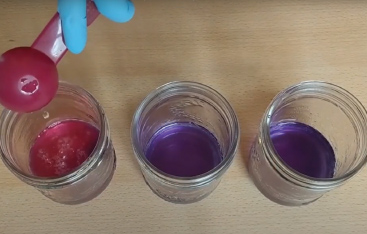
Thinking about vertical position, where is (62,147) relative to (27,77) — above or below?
below

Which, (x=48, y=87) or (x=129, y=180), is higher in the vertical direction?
(x=48, y=87)

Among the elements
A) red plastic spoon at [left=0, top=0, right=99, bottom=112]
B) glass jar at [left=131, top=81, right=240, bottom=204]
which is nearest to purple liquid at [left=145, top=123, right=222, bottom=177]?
glass jar at [left=131, top=81, right=240, bottom=204]

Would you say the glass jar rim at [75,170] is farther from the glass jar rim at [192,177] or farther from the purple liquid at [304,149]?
the purple liquid at [304,149]

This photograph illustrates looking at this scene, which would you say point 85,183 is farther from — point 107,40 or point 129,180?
point 107,40

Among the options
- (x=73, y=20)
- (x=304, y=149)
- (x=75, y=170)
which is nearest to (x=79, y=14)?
(x=73, y=20)

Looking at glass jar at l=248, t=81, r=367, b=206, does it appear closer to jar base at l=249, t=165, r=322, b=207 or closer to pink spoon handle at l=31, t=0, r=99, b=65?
jar base at l=249, t=165, r=322, b=207

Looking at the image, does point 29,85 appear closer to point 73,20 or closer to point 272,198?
point 73,20

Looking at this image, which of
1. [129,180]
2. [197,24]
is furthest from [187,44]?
[129,180]

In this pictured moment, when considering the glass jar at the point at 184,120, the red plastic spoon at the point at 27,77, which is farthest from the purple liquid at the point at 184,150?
the red plastic spoon at the point at 27,77
